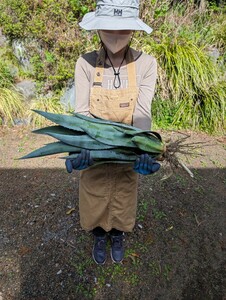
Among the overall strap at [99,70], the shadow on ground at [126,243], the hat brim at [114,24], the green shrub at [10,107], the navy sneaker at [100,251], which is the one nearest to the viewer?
the hat brim at [114,24]

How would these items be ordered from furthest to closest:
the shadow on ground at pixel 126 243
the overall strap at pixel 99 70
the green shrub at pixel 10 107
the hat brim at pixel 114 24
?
the green shrub at pixel 10 107, the shadow on ground at pixel 126 243, the overall strap at pixel 99 70, the hat brim at pixel 114 24

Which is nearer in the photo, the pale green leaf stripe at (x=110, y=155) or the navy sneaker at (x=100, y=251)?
the pale green leaf stripe at (x=110, y=155)

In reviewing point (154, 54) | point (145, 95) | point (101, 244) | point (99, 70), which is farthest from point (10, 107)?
point (145, 95)

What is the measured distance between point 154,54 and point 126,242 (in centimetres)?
288

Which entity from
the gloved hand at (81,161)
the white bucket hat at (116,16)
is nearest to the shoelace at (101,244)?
the gloved hand at (81,161)

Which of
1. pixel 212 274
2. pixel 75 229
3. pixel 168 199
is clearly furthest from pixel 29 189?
pixel 212 274

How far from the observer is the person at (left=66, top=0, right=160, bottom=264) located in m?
1.43

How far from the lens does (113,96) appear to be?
5.26 feet

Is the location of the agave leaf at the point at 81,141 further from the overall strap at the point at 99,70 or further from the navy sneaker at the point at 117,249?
the navy sneaker at the point at 117,249

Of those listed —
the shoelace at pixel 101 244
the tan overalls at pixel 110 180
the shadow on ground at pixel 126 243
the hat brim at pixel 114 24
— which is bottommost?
the shadow on ground at pixel 126 243

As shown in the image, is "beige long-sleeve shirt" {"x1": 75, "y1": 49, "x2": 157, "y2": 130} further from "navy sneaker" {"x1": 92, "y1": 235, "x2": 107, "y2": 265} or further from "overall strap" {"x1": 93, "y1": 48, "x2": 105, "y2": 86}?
"navy sneaker" {"x1": 92, "y1": 235, "x2": 107, "y2": 265}

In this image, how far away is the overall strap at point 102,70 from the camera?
5.27 ft

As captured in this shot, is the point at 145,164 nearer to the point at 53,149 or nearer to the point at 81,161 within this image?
the point at 81,161

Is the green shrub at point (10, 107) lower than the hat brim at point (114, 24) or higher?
lower
